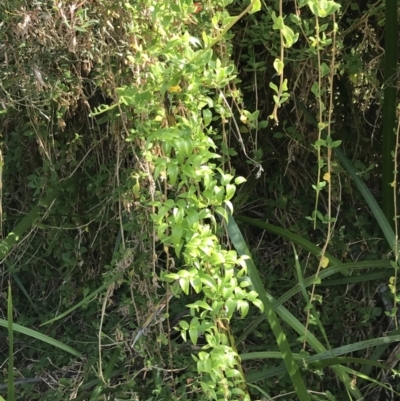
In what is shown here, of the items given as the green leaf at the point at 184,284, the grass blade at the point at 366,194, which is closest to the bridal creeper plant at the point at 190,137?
the green leaf at the point at 184,284

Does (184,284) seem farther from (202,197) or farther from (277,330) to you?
(277,330)

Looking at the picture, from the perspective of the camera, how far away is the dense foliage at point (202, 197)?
797 mm

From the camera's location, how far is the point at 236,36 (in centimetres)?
111

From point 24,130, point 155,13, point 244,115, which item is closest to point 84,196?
point 24,130

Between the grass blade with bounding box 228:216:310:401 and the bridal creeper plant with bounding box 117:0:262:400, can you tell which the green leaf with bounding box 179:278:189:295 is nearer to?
the bridal creeper plant with bounding box 117:0:262:400

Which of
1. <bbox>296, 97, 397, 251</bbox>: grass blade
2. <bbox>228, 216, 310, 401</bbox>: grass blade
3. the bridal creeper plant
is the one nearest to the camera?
the bridal creeper plant

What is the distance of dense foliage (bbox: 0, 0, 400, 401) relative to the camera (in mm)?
797

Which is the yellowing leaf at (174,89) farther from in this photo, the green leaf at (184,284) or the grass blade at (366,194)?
the grass blade at (366,194)

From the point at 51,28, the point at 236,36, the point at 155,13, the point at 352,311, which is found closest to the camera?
the point at 155,13

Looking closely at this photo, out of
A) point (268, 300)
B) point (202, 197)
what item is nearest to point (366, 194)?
point (268, 300)

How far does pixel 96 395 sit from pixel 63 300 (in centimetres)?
34

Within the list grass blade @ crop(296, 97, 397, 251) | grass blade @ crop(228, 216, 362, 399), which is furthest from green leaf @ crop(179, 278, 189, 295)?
grass blade @ crop(296, 97, 397, 251)

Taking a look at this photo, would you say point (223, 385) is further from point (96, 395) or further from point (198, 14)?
point (198, 14)

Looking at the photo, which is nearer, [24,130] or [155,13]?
[155,13]
